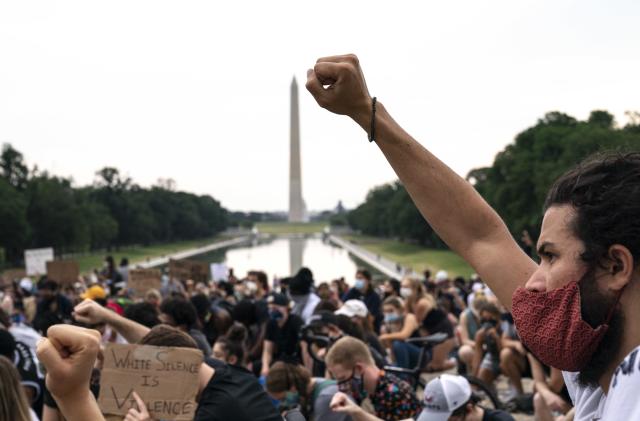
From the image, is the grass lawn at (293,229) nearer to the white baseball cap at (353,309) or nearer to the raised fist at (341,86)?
the white baseball cap at (353,309)

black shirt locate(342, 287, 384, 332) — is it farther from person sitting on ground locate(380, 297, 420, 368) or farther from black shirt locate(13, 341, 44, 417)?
black shirt locate(13, 341, 44, 417)

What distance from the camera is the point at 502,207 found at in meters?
51.3

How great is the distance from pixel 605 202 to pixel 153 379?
261 centimetres

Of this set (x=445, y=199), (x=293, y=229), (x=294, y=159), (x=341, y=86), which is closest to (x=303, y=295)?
Result: (x=445, y=199)

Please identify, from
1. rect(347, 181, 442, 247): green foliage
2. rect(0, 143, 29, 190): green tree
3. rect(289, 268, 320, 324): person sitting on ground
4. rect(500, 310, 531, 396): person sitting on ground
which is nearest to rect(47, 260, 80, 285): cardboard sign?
rect(289, 268, 320, 324): person sitting on ground

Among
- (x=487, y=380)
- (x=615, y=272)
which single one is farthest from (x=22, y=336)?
(x=615, y=272)

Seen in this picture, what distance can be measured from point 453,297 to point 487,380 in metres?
5.95

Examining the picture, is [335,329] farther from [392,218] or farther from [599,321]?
[392,218]

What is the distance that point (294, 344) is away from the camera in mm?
7969

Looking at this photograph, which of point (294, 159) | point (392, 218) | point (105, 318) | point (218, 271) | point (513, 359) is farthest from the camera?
point (392, 218)

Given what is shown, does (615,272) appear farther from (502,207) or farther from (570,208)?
(502,207)

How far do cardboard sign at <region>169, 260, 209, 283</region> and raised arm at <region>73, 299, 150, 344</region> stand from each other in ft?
40.2

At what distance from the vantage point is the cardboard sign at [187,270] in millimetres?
16884

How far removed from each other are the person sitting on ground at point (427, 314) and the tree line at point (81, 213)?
1837 inches
